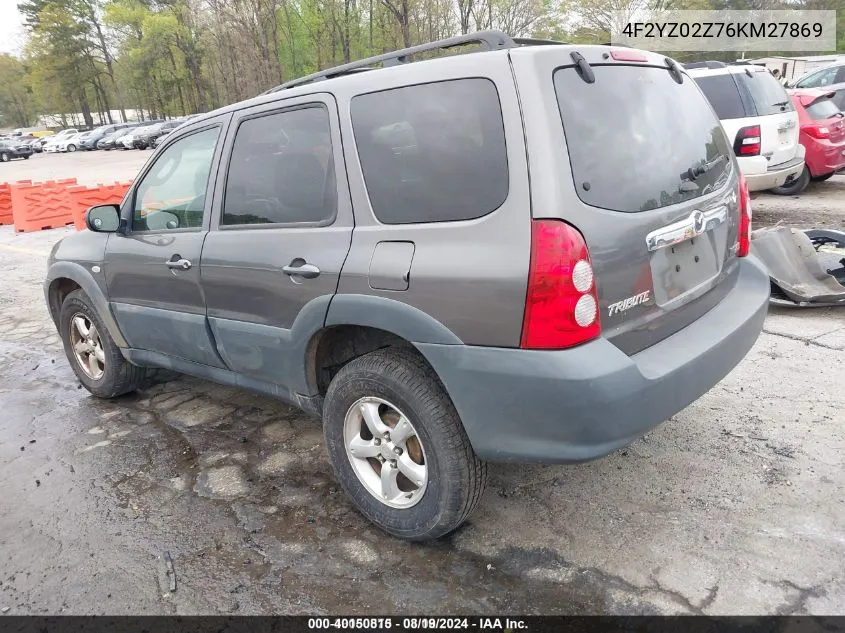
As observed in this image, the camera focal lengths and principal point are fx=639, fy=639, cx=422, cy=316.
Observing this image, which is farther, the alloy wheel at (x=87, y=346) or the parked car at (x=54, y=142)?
the parked car at (x=54, y=142)

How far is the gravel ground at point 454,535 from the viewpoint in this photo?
2414mm

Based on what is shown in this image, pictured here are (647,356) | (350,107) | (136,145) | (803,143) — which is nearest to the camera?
(647,356)

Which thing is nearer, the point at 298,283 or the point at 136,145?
the point at 298,283

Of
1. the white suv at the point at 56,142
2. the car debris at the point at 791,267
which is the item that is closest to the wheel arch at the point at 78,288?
the car debris at the point at 791,267

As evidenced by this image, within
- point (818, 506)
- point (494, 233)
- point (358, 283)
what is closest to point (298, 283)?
point (358, 283)

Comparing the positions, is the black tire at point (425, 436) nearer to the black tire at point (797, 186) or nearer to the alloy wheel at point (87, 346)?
the alloy wheel at point (87, 346)

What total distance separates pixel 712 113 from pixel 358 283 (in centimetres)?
190

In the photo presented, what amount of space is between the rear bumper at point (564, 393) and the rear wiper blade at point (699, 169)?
0.71m

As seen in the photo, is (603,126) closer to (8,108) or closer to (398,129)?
(398,129)

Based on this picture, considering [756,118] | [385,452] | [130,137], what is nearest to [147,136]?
[130,137]

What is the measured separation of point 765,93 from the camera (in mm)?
8398

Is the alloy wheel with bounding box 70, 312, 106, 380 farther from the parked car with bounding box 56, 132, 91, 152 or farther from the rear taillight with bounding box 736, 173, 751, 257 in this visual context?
the parked car with bounding box 56, 132, 91, 152

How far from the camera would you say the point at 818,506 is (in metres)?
2.72

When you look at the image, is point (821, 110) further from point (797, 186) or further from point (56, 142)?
point (56, 142)
